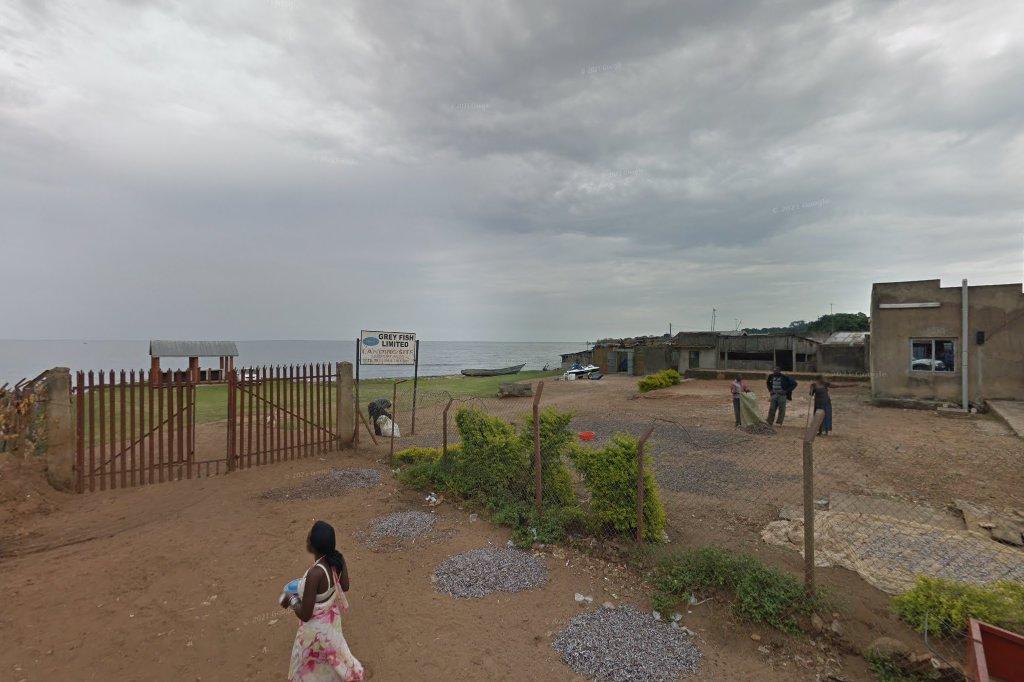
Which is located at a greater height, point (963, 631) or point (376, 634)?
point (963, 631)

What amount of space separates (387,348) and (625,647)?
9562 mm

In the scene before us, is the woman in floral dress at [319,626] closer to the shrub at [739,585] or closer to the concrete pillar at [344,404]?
the shrub at [739,585]

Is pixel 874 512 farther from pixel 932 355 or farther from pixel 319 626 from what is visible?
pixel 932 355

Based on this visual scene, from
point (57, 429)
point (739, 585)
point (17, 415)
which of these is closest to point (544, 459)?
point (739, 585)

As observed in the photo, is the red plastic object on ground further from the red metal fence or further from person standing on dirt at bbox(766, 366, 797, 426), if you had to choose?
person standing on dirt at bbox(766, 366, 797, 426)

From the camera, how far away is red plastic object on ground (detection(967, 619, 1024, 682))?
3248mm

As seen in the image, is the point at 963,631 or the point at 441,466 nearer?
the point at 963,631

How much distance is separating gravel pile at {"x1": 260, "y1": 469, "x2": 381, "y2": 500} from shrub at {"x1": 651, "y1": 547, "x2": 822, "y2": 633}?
5.71 m

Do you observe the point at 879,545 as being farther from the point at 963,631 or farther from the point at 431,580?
the point at 431,580

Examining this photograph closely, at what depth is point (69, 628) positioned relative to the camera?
15.1 feet

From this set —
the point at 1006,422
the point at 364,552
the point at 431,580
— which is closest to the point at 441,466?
the point at 364,552

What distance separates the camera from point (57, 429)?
8.09 m

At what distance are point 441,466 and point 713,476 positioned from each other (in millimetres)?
5132

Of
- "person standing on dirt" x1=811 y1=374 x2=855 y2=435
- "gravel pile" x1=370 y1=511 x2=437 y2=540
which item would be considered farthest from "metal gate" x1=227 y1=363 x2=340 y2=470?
"person standing on dirt" x1=811 y1=374 x2=855 y2=435
